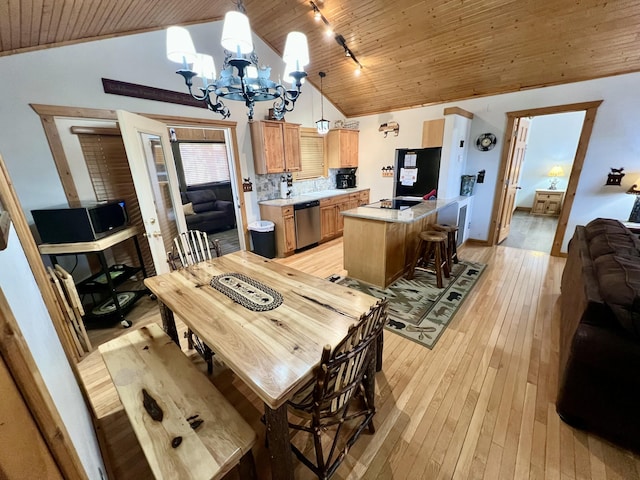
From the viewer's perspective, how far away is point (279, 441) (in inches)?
43.7

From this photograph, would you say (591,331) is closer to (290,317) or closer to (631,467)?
(631,467)

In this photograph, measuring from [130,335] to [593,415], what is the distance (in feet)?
9.53

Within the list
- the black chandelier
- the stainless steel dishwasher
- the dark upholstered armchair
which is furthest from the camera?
the dark upholstered armchair

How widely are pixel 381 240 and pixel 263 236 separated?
205cm

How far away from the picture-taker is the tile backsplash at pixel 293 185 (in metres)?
4.50

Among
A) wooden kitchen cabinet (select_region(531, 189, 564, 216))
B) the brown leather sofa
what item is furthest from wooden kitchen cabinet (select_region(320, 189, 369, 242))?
wooden kitchen cabinet (select_region(531, 189, 564, 216))

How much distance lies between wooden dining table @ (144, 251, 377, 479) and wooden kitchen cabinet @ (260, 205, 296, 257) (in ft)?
6.99

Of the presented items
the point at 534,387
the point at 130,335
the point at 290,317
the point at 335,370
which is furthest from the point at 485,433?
the point at 130,335

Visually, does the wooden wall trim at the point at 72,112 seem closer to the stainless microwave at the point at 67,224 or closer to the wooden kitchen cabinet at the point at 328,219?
the stainless microwave at the point at 67,224

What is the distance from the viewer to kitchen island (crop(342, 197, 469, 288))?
302cm

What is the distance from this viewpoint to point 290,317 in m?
1.44

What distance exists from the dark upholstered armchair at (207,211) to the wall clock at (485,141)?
208 inches

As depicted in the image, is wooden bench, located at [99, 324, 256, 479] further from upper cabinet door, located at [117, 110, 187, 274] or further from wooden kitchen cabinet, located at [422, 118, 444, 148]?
wooden kitchen cabinet, located at [422, 118, 444, 148]

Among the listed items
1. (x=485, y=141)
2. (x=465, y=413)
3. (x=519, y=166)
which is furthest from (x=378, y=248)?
(x=519, y=166)
